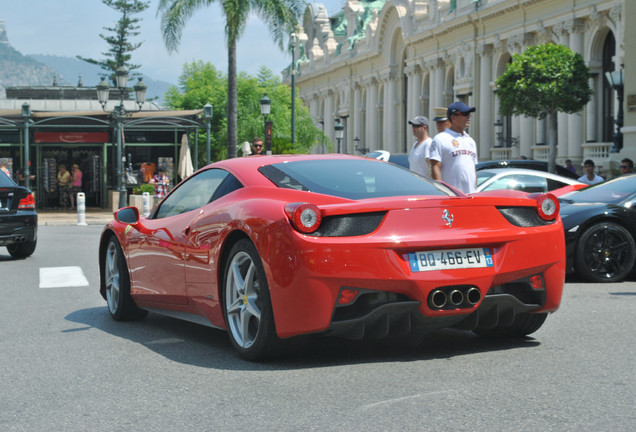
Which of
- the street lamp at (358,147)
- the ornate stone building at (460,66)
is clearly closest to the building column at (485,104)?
the ornate stone building at (460,66)

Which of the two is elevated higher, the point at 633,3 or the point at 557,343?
the point at 633,3

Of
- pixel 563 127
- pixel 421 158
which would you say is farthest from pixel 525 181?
pixel 563 127

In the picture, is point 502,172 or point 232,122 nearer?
point 502,172

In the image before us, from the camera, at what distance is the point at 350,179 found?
668 centimetres

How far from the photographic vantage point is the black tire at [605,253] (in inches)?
452

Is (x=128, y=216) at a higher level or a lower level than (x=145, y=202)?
higher

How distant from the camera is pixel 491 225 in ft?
20.5

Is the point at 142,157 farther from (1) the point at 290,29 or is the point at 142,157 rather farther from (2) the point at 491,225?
(2) the point at 491,225

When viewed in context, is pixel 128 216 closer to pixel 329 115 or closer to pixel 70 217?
pixel 70 217

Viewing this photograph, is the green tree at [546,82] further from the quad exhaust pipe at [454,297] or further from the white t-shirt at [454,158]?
the quad exhaust pipe at [454,297]

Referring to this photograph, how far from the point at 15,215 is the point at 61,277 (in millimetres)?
3324

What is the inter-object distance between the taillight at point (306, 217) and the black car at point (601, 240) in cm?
624

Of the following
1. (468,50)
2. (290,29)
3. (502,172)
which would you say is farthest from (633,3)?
(468,50)

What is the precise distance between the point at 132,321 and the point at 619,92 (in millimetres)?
30590
